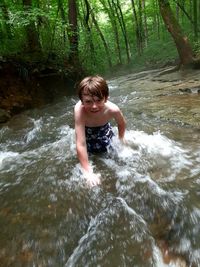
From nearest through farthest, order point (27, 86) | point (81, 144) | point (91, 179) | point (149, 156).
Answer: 1. point (91, 179)
2. point (81, 144)
3. point (149, 156)
4. point (27, 86)

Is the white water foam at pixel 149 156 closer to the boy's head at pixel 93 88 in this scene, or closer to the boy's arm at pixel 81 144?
the boy's arm at pixel 81 144

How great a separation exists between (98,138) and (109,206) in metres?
1.45

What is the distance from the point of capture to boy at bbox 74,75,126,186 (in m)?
3.22

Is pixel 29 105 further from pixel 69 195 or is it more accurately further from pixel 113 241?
pixel 113 241

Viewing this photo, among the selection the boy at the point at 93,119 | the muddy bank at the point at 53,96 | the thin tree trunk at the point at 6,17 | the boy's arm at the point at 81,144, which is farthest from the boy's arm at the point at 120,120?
the thin tree trunk at the point at 6,17

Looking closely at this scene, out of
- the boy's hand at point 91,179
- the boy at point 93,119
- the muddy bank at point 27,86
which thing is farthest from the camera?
the muddy bank at point 27,86

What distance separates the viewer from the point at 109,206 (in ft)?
8.86

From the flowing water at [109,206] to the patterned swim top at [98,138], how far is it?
0.55 feet

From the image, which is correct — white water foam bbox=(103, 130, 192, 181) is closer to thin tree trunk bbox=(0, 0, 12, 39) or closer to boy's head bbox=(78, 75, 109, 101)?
boy's head bbox=(78, 75, 109, 101)

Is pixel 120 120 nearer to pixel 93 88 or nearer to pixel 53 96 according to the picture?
pixel 93 88

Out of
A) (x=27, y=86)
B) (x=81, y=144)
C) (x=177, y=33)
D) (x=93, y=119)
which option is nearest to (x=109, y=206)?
(x=81, y=144)

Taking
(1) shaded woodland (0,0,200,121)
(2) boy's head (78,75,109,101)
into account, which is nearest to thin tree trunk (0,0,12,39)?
(1) shaded woodland (0,0,200,121)

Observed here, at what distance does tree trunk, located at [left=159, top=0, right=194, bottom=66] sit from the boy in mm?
9573

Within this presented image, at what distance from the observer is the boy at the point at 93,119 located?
322 centimetres
